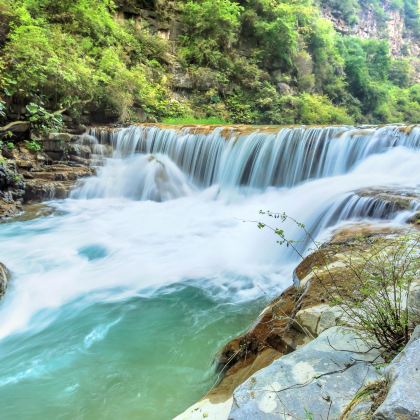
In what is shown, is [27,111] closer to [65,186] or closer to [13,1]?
[65,186]

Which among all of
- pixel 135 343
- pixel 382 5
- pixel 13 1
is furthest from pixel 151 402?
pixel 382 5

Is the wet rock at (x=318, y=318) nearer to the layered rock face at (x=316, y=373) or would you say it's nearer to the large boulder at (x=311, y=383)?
the layered rock face at (x=316, y=373)

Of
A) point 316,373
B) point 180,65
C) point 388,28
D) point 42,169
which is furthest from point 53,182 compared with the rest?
point 388,28

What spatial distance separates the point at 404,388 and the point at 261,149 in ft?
30.3

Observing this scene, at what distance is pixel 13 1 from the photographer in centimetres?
1271

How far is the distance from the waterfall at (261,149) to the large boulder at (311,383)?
760cm

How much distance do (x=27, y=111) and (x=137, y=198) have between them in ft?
12.7

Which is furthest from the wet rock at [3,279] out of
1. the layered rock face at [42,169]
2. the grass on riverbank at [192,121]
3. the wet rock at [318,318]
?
the grass on riverbank at [192,121]

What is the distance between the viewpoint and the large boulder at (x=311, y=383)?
154 centimetres

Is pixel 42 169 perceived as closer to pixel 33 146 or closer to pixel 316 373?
pixel 33 146

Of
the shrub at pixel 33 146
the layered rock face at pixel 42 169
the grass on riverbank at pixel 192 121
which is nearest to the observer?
the layered rock face at pixel 42 169

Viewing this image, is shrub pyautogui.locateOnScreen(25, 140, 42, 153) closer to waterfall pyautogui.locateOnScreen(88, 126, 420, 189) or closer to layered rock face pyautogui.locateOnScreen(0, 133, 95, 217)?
layered rock face pyautogui.locateOnScreen(0, 133, 95, 217)

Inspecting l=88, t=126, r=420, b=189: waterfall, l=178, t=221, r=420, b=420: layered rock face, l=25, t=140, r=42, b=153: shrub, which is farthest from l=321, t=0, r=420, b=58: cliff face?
l=178, t=221, r=420, b=420: layered rock face

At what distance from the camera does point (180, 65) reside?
18047 mm
